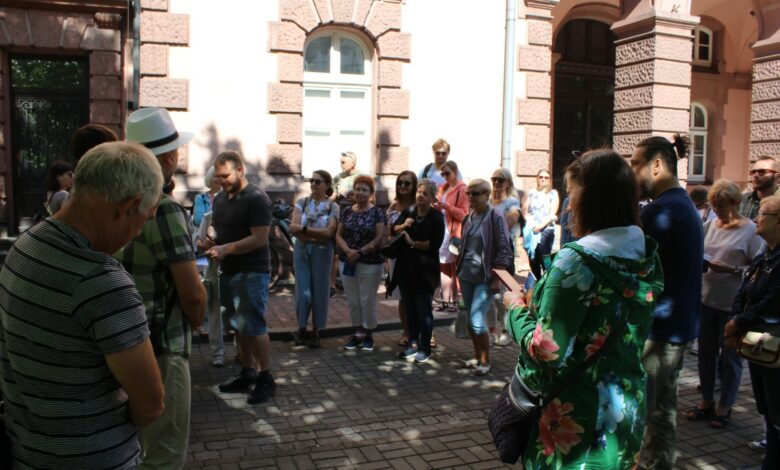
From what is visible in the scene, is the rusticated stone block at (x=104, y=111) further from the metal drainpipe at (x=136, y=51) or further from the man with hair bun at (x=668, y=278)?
the man with hair bun at (x=668, y=278)

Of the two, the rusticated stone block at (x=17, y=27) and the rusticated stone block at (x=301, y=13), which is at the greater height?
the rusticated stone block at (x=301, y=13)

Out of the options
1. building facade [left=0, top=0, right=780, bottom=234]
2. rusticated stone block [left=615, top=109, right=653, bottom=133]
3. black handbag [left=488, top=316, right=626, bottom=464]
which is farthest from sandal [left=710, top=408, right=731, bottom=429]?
rusticated stone block [left=615, top=109, right=653, bottom=133]

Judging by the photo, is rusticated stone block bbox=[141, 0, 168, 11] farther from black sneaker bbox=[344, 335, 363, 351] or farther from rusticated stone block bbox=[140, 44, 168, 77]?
black sneaker bbox=[344, 335, 363, 351]

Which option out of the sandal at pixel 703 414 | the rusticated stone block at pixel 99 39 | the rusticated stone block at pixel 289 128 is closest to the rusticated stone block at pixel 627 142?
the rusticated stone block at pixel 289 128

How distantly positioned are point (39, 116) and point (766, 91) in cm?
1235

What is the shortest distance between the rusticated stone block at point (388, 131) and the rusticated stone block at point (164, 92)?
9.62ft

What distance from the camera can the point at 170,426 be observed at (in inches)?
123

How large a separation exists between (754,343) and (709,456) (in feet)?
3.33

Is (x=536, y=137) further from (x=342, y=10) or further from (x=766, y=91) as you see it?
(x=766, y=91)

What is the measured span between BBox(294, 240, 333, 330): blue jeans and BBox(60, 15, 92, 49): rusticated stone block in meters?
5.90

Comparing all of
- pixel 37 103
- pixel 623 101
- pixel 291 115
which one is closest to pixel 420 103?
pixel 291 115

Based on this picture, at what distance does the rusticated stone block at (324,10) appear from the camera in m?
10.4

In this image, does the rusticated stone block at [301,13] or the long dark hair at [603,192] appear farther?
the rusticated stone block at [301,13]

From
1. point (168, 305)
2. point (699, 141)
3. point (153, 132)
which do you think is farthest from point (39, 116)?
point (699, 141)
